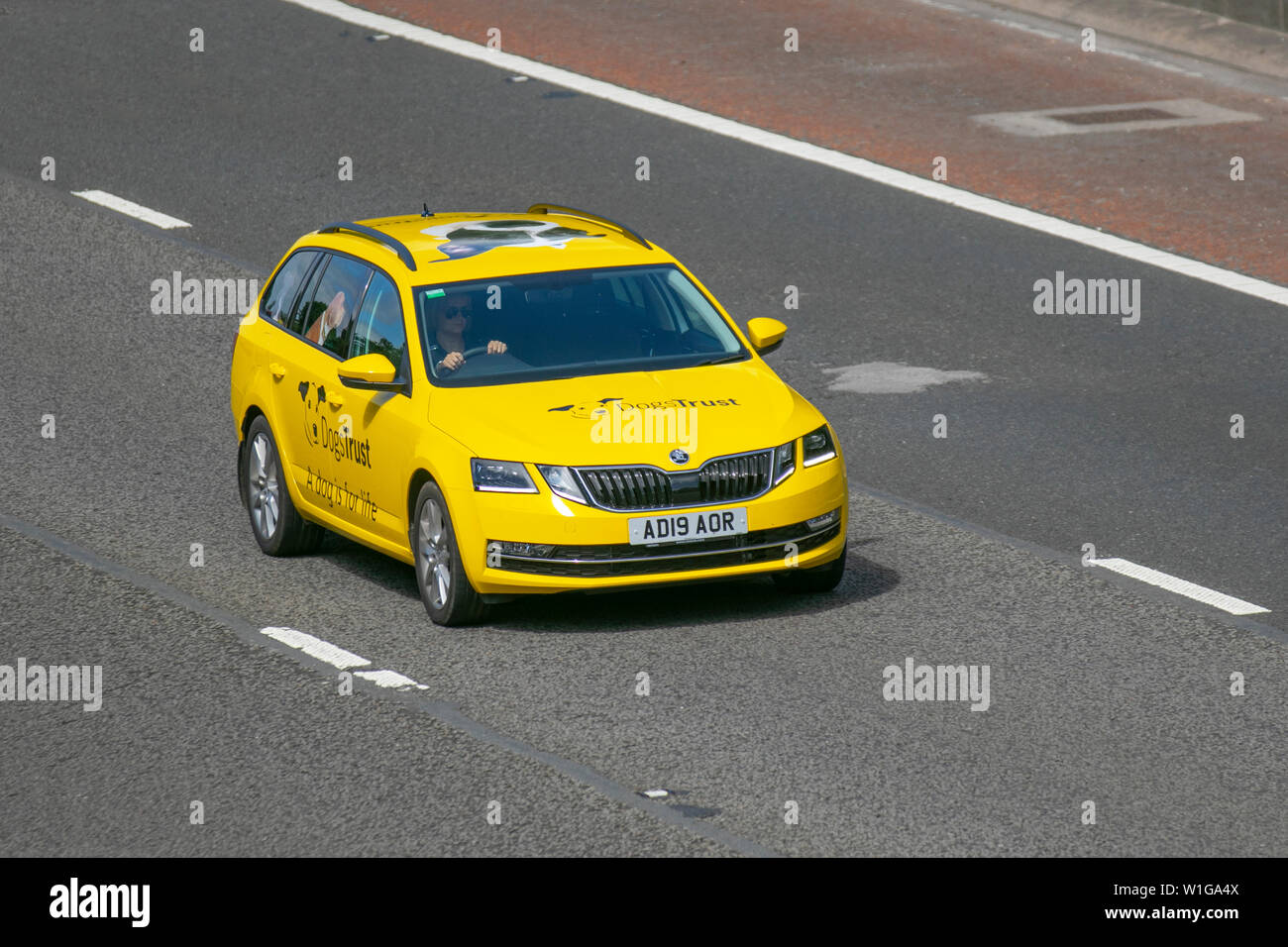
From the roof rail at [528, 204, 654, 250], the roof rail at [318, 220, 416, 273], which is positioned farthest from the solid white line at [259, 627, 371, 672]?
the roof rail at [528, 204, 654, 250]

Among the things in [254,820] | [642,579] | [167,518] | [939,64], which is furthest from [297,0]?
[254,820]

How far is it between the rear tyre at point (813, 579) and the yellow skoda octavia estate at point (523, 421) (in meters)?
0.02

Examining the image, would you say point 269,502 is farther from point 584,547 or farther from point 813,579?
point 813,579

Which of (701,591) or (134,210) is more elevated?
(134,210)

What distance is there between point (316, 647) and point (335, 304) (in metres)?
2.24

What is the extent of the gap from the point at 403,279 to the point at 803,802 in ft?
13.6

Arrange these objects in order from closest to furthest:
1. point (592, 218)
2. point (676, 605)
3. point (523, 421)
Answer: point (523, 421) < point (676, 605) < point (592, 218)

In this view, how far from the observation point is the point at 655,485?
33.3 ft

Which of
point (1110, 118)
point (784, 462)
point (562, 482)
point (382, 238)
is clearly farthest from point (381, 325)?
point (1110, 118)

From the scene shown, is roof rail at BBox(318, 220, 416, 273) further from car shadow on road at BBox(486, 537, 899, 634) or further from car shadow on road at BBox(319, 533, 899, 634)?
car shadow on road at BBox(486, 537, 899, 634)

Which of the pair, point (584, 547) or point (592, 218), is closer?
point (584, 547)

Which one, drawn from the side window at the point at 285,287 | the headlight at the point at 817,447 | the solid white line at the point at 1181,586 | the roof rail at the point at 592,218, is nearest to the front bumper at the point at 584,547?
the headlight at the point at 817,447

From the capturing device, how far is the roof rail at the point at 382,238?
37.4 ft

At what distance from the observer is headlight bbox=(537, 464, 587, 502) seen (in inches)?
400
